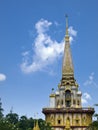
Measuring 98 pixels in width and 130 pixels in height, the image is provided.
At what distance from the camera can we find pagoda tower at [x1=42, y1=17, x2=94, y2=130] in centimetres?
9600

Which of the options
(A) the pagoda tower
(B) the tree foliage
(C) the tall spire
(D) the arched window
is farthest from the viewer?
(C) the tall spire

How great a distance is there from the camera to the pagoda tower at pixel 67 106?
9600cm

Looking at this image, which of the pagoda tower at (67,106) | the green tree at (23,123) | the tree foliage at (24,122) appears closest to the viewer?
the tree foliage at (24,122)

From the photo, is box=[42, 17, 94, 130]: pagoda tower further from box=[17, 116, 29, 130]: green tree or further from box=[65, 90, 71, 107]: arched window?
box=[17, 116, 29, 130]: green tree

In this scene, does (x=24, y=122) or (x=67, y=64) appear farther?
(x=67, y=64)

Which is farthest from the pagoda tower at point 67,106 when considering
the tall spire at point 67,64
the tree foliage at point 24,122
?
the tree foliage at point 24,122

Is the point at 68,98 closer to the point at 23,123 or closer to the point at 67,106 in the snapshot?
the point at 67,106

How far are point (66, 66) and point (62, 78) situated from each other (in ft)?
12.4

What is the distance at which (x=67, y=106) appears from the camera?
99812mm

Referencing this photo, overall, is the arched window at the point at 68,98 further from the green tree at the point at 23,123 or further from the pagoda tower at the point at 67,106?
the green tree at the point at 23,123

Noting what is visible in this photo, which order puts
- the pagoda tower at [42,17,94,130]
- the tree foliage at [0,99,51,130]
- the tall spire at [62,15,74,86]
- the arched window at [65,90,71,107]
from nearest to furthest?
the tree foliage at [0,99,51,130], the pagoda tower at [42,17,94,130], the arched window at [65,90,71,107], the tall spire at [62,15,74,86]

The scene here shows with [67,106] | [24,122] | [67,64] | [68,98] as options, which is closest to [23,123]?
[24,122]

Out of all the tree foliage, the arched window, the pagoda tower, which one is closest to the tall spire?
the pagoda tower

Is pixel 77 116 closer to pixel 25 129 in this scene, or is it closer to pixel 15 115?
pixel 25 129
